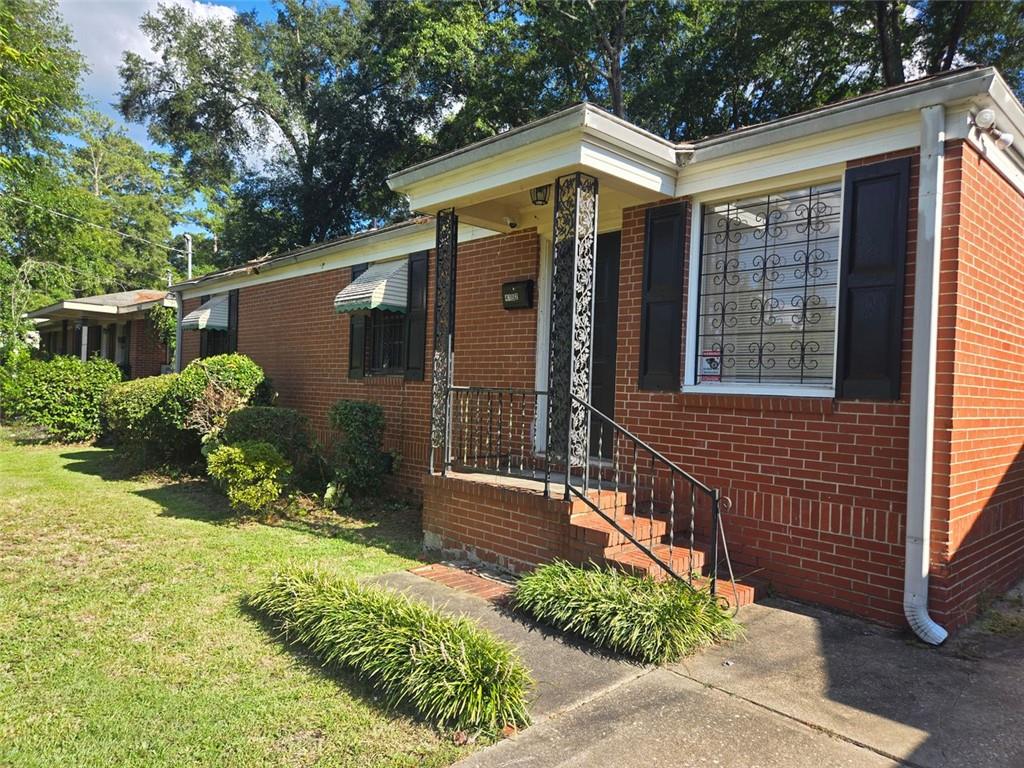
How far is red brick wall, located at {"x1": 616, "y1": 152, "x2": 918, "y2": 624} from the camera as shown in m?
4.17

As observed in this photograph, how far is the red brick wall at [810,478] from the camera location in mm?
4172

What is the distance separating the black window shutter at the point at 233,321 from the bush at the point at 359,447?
533 centimetres

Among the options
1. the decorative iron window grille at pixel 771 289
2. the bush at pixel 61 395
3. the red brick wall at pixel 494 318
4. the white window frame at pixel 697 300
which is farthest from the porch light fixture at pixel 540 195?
the bush at pixel 61 395

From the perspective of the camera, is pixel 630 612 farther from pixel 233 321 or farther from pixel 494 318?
pixel 233 321

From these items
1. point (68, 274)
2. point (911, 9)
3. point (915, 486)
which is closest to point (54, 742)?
point (915, 486)

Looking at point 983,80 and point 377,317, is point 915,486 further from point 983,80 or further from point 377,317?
point 377,317

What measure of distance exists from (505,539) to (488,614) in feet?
3.21

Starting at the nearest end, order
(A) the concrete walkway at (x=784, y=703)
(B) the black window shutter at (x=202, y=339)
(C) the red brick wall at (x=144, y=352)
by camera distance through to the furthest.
Answer: (A) the concrete walkway at (x=784, y=703) → (B) the black window shutter at (x=202, y=339) → (C) the red brick wall at (x=144, y=352)

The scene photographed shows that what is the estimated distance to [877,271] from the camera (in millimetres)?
4281

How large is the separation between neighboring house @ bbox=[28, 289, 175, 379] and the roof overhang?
1249cm

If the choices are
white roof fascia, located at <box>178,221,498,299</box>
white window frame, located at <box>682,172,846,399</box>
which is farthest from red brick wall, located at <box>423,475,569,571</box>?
white roof fascia, located at <box>178,221,498,299</box>

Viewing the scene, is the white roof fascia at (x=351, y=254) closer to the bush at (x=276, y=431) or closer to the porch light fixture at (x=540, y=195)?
→ the porch light fixture at (x=540, y=195)

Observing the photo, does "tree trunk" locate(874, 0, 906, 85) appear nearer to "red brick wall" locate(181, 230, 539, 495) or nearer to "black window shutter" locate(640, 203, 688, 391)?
"red brick wall" locate(181, 230, 539, 495)

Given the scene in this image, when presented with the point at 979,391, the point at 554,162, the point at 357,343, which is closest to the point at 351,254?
the point at 357,343
